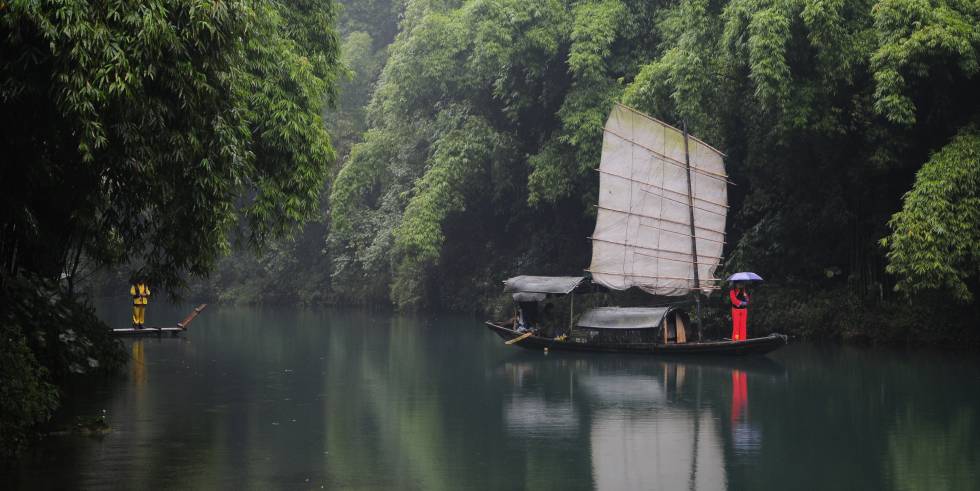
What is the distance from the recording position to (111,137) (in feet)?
26.0

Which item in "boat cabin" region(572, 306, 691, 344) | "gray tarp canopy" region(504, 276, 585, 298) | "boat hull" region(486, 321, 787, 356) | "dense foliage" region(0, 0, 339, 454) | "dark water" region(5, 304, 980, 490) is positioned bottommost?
"dark water" region(5, 304, 980, 490)

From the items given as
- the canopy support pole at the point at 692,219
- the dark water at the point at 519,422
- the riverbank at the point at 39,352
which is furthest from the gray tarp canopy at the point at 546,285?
the riverbank at the point at 39,352

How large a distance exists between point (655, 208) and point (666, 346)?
2.40m

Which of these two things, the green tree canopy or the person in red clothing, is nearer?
the green tree canopy

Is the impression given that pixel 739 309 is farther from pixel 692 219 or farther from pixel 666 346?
pixel 692 219

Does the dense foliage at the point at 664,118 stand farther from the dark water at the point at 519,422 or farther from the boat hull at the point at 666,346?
the dark water at the point at 519,422

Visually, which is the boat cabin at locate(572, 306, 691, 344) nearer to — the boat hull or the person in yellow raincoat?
the boat hull

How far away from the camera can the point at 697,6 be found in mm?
18047

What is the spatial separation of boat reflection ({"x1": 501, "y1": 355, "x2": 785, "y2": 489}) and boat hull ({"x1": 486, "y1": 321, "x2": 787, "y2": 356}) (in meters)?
0.23

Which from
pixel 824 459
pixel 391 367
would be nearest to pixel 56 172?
pixel 824 459

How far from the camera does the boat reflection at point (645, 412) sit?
820cm

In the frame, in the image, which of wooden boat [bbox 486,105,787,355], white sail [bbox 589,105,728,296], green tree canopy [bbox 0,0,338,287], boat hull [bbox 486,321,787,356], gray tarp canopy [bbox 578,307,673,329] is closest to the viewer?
green tree canopy [bbox 0,0,338,287]

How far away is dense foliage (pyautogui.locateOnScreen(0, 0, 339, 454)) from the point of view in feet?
24.1

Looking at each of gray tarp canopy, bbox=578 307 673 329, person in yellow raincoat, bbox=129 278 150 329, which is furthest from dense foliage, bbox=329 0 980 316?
person in yellow raincoat, bbox=129 278 150 329
